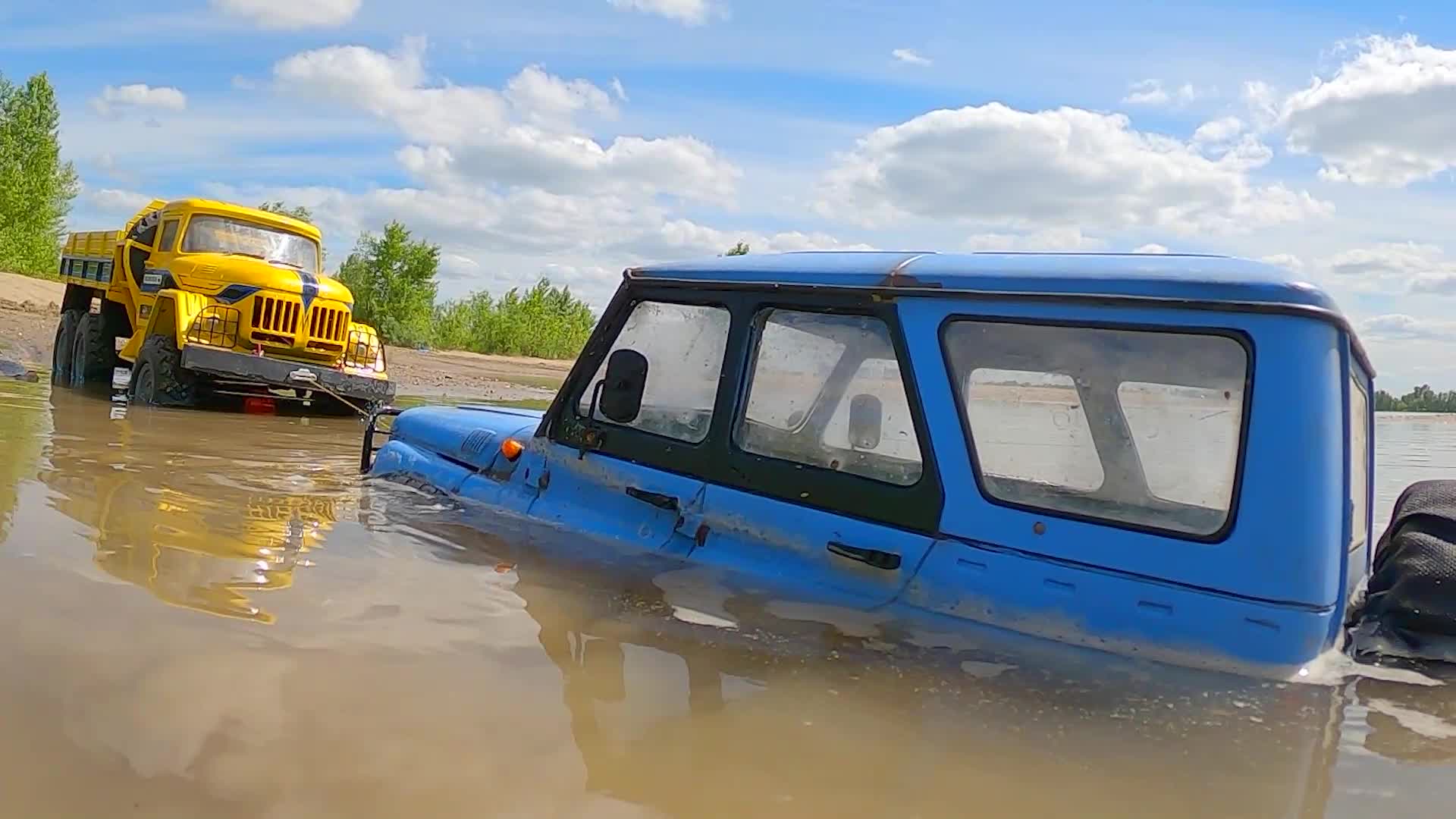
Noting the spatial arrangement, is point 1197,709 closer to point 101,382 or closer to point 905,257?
point 905,257

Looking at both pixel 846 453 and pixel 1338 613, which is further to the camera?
pixel 846 453

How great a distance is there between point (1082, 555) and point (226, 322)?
1055cm

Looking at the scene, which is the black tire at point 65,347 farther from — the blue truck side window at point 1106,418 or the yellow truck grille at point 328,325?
the blue truck side window at point 1106,418

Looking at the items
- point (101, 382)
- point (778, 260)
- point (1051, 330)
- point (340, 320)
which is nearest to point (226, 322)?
point (340, 320)

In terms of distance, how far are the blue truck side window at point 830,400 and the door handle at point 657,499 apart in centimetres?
34

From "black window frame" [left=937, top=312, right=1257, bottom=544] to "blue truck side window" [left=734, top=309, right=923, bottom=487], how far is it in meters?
0.16

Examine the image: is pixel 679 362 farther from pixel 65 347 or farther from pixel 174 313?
pixel 65 347

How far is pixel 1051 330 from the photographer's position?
2939 millimetres

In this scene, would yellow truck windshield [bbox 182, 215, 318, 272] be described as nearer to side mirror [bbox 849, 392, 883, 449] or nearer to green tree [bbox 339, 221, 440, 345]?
side mirror [bbox 849, 392, 883, 449]

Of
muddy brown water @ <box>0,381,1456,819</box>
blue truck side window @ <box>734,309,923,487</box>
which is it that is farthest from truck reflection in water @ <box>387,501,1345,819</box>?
blue truck side window @ <box>734,309,923,487</box>

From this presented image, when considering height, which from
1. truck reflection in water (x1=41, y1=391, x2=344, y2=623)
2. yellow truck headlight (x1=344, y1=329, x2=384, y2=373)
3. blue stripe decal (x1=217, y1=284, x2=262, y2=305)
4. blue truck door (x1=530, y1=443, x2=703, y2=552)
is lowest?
truck reflection in water (x1=41, y1=391, x2=344, y2=623)

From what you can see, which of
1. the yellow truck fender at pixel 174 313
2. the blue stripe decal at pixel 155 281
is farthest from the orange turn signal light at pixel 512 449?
the blue stripe decal at pixel 155 281

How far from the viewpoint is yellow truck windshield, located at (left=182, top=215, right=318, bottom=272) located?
1229 cm

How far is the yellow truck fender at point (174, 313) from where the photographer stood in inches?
444
